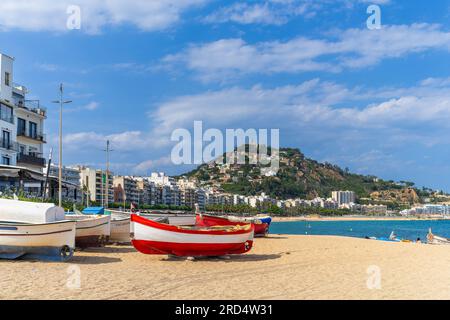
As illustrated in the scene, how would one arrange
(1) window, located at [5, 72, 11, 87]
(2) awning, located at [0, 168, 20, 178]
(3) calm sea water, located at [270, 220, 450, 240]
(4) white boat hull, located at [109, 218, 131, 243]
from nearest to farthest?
1. (4) white boat hull, located at [109, 218, 131, 243]
2. (2) awning, located at [0, 168, 20, 178]
3. (1) window, located at [5, 72, 11, 87]
4. (3) calm sea water, located at [270, 220, 450, 240]

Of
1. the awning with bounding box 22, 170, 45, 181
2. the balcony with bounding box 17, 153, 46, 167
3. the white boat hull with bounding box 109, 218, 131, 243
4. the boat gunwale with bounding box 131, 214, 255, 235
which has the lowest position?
the white boat hull with bounding box 109, 218, 131, 243

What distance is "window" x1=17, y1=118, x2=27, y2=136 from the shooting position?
39.9m

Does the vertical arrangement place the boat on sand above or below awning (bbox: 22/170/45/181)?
below

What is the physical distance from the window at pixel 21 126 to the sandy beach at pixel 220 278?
2510 cm

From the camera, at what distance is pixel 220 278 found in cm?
1302

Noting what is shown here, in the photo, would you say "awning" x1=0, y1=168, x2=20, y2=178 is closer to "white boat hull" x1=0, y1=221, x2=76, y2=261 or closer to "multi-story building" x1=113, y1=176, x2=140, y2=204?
"white boat hull" x1=0, y1=221, x2=76, y2=261

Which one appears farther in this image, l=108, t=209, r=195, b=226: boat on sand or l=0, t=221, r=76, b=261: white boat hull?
l=108, t=209, r=195, b=226: boat on sand

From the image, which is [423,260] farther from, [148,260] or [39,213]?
[39,213]

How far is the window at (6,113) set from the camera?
35509 millimetres

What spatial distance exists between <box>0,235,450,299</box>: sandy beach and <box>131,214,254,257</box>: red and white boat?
1.44ft

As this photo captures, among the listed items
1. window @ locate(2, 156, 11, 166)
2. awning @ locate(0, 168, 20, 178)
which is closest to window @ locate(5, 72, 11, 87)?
window @ locate(2, 156, 11, 166)

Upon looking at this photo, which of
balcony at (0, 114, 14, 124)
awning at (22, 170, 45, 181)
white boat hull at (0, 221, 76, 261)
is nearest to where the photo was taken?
white boat hull at (0, 221, 76, 261)
